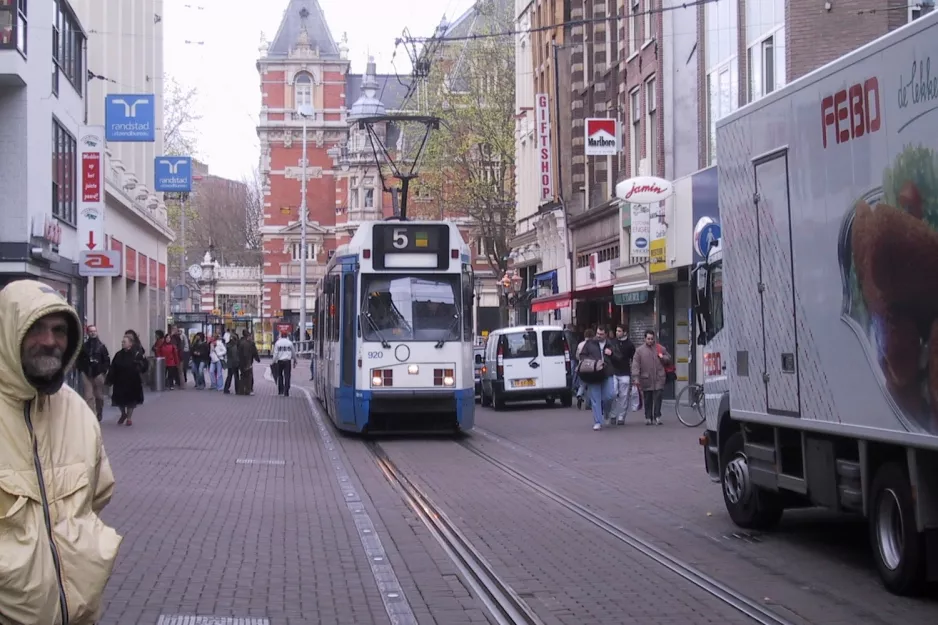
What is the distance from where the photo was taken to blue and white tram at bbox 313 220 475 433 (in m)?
21.0

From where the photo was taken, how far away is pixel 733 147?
11.5m

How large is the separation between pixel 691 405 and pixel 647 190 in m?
7.83

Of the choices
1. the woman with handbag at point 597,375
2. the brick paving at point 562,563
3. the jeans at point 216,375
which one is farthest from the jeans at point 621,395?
the jeans at point 216,375

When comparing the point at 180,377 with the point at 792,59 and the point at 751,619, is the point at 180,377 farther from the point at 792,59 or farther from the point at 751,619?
the point at 751,619

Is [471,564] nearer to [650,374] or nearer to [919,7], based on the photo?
[650,374]

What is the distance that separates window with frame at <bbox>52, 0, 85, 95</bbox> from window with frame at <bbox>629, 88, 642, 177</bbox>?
14447 millimetres

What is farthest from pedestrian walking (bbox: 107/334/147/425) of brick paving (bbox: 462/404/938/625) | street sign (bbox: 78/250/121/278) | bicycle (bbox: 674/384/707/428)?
bicycle (bbox: 674/384/707/428)

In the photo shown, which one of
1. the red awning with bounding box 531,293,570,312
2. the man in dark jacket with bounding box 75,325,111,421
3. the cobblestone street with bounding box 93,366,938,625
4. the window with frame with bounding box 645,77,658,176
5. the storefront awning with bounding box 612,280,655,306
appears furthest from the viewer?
the red awning with bounding box 531,293,570,312

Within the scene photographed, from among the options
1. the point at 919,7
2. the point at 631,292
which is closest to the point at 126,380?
the point at 631,292

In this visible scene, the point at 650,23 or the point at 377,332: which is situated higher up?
the point at 650,23

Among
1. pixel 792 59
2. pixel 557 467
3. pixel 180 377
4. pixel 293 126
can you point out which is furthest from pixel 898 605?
pixel 293 126

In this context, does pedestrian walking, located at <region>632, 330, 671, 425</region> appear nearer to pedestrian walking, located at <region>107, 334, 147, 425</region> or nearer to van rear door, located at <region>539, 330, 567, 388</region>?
van rear door, located at <region>539, 330, 567, 388</region>

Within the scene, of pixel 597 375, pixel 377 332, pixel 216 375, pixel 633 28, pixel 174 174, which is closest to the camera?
pixel 377 332

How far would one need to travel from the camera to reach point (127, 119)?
30.3 m
